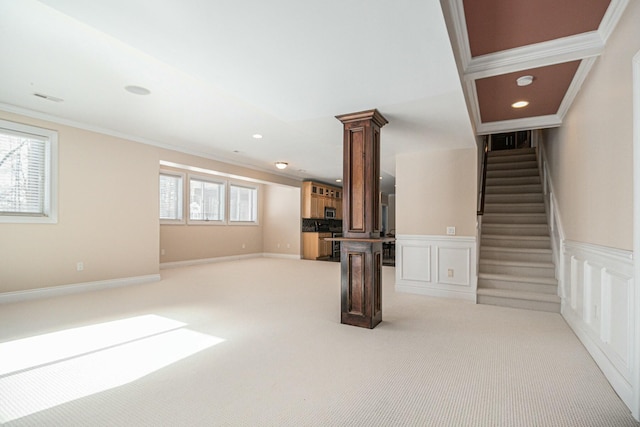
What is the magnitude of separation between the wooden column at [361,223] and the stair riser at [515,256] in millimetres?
2499

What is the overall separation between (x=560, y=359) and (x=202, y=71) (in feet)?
12.0

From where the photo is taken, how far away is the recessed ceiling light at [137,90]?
339 centimetres

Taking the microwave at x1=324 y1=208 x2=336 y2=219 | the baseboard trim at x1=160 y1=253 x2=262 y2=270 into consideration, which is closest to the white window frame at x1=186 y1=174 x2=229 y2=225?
the baseboard trim at x1=160 y1=253 x2=262 y2=270

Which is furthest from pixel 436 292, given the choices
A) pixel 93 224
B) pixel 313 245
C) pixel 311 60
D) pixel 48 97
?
pixel 48 97

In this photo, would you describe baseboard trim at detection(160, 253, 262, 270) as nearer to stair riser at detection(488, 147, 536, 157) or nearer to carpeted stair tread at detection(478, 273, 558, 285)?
carpeted stair tread at detection(478, 273, 558, 285)

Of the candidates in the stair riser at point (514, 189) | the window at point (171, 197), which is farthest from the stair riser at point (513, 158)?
the window at point (171, 197)

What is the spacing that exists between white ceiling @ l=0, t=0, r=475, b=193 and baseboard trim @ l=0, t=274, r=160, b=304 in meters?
2.40

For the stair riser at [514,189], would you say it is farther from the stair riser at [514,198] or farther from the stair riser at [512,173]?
the stair riser at [512,173]

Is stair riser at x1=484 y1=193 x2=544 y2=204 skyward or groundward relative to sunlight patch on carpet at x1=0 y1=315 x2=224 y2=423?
skyward

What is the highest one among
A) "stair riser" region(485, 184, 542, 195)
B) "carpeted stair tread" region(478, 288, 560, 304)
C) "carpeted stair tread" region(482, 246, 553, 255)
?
"stair riser" region(485, 184, 542, 195)

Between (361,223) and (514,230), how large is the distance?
3.37 metres

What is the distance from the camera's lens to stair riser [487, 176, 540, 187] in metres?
6.02

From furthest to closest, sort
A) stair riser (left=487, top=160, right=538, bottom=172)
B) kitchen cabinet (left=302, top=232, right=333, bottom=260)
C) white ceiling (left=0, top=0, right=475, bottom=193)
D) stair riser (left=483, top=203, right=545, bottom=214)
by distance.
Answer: kitchen cabinet (left=302, top=232, right=333, bottom=260), stair riser (left=487, top=160, right=538, bottom=172), stair riser (left=483, top=203, right=545, bottom=214), white ceiling (left=0, top=0, right=475, bottom=193)

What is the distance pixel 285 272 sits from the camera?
675 centimetres
